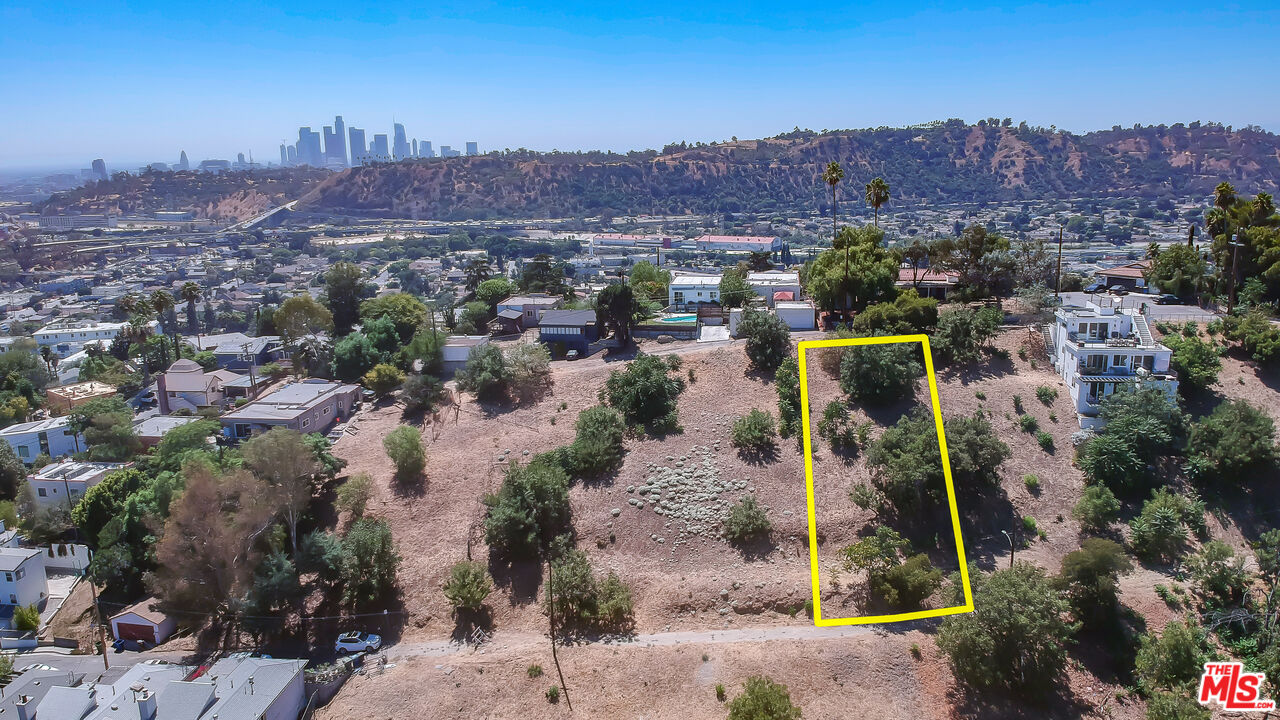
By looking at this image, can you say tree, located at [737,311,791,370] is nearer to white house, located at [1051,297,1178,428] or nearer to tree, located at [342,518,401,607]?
white house, located at [1051,297,1178,428]

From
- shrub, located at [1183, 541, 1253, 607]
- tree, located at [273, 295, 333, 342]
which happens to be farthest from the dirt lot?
tree, located at [273, 295, 333, 342]

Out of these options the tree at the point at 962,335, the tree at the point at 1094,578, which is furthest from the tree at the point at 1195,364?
the tree at the point at 1094,578

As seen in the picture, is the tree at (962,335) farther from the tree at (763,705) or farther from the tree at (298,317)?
the tree at (298,317)

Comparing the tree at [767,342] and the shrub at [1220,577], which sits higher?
the tree at [767,342]

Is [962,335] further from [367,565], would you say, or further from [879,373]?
[367,565]

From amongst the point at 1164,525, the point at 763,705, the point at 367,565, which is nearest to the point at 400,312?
the point at 367,565

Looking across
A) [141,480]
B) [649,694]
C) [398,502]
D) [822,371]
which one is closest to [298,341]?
[141,480]
